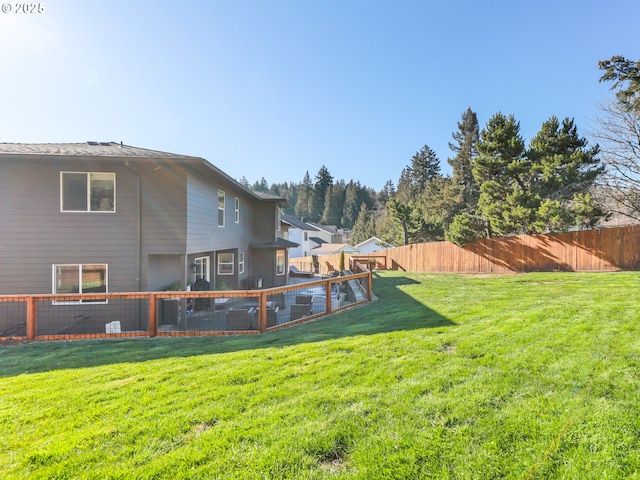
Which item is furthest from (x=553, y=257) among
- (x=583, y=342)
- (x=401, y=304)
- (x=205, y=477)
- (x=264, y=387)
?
(x=205, y=477)

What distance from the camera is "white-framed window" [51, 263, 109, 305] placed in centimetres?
855

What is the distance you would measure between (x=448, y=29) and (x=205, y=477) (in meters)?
14.1

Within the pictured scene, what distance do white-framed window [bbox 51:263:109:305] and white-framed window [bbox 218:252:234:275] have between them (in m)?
5.34

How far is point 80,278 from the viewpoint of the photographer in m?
8.66

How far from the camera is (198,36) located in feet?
33.4

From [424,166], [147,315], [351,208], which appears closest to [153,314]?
[147,315]

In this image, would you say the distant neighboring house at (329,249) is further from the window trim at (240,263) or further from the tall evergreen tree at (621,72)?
the tall evergreen tree at (621,72)

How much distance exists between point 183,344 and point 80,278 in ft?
16.6

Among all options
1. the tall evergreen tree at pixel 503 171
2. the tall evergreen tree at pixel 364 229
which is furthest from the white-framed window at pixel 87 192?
the tall evergreen tree at pixel 364 229

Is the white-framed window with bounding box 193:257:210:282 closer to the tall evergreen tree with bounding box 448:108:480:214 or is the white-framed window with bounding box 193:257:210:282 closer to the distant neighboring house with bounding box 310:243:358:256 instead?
the tall evergreen tree with bounding box 448:108:480:214

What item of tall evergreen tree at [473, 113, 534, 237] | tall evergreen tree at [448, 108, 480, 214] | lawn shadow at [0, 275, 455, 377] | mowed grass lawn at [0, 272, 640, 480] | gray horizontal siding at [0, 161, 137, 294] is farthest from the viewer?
tall evergreen tree at [448, 108, 480, 214]

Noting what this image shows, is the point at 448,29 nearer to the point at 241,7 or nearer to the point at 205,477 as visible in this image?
the point at 241,7

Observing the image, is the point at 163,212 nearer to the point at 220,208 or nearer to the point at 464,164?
the point at 220,208

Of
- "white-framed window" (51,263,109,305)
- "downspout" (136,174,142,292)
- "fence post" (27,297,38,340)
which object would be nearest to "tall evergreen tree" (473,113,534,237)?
"downspout" (136,174,142,292)
